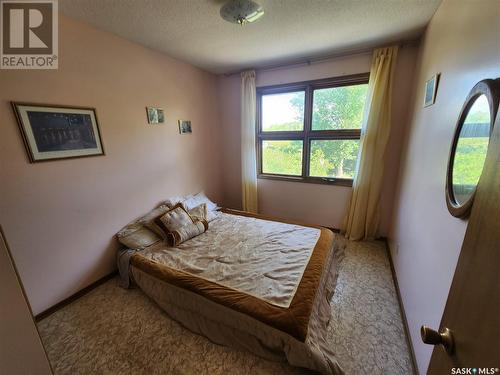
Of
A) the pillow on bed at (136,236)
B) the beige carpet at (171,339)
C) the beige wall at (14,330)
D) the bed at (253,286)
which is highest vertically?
the beige wall at (14,330)

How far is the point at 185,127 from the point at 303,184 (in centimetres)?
197

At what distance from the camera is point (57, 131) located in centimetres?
169

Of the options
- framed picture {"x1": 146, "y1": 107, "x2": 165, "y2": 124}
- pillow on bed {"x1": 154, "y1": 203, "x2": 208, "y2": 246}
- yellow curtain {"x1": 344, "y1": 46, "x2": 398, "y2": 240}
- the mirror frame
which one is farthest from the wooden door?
framed picture {"x1": 146, "y1": 107, "x2": 165, "y2": 124}

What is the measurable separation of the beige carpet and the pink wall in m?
0.39

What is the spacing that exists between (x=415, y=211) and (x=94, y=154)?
295 centimetres

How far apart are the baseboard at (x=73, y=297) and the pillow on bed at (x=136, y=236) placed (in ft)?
1.37

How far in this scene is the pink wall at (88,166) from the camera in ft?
5.06

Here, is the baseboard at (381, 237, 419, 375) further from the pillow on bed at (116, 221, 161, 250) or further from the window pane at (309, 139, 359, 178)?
the pillow on bed at (116, 221, 161, 250)

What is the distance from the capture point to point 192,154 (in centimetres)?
313

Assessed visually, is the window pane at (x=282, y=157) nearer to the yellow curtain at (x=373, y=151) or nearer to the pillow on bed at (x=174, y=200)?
the yellow curtain at (x=373, y=151)

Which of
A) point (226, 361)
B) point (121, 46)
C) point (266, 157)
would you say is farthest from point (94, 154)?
point (266, 157)

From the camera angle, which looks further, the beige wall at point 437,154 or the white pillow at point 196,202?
the white pillow at point 196,202

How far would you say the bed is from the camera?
50.6 inches

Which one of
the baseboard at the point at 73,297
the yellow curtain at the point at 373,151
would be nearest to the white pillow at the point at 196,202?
the baseboard at the point at 73,297
